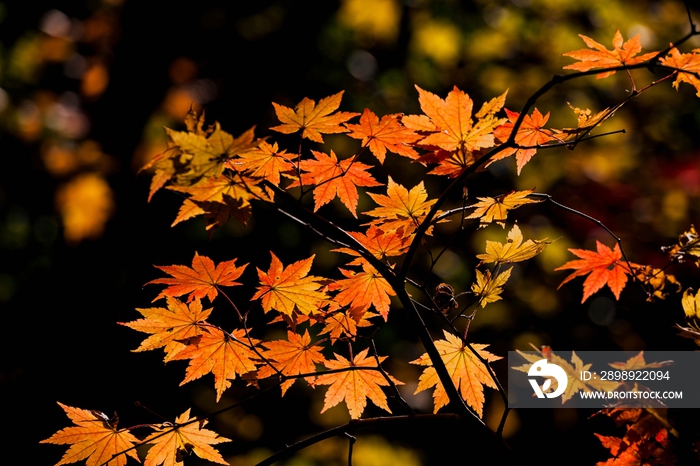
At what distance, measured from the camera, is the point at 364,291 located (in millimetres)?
974

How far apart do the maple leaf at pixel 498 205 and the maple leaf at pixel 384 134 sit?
0.17 m

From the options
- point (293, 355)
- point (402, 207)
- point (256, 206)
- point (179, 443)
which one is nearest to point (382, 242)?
point (402, 207)

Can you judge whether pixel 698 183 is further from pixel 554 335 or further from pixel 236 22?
pixel 236 22

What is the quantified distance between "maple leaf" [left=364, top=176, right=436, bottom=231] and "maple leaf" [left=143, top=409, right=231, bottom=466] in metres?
0.51

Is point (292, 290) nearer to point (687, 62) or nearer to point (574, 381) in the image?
point (574, 381)

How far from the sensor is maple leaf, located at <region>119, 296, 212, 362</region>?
94 centimetres

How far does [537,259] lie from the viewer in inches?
182

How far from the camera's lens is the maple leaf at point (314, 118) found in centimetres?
92

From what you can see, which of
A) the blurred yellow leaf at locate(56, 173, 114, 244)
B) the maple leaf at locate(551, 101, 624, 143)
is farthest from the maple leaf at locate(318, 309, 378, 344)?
the blurred yellow leaf at locate(56, 173, 114, 244)

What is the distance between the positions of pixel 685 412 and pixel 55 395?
3666mm

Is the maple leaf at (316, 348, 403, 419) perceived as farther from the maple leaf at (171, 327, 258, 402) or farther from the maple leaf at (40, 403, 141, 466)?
the maple leaf at (40, 403, 141, 466)

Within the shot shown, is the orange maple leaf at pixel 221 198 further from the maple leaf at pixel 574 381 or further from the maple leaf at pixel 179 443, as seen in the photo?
the maple leaf at pixel 574 381

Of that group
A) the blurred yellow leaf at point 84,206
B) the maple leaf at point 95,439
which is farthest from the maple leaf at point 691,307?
the blurred yellow leaf at point 84,206

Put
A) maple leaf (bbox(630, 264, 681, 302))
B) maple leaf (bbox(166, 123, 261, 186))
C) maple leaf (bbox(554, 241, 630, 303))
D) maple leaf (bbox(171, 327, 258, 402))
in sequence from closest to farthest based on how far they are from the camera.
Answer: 1. maple leaf (bbox(166, 123, 261, 186))
2. maple leaf (bbox(171, 327, 258, 402))
3. maple leaf (bbox(630, 264, 681, 302))
4. maple leaf (bbox(554, 241, 630, 303))
